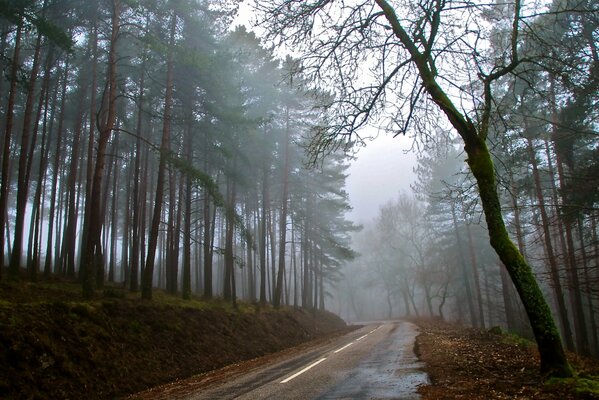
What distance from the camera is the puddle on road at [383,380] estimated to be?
6.62m

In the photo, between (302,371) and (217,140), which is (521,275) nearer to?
(302,371)

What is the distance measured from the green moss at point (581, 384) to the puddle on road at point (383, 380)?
6.79ft

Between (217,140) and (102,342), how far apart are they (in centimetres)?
1454

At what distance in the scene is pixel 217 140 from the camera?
22.6m

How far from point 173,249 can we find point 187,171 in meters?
7.06

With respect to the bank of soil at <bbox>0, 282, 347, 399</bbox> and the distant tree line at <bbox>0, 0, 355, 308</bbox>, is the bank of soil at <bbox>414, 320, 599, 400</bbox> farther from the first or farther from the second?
the bank of soil at <bbox>0, 282, 347, 399</bbox>

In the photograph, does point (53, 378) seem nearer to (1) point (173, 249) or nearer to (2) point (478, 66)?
(2) point (478, 66)

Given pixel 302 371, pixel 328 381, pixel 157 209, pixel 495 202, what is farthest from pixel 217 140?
pixel 495 202

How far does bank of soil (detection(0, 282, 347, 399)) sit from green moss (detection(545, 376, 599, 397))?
871 cm

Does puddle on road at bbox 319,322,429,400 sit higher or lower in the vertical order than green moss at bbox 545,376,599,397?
lower

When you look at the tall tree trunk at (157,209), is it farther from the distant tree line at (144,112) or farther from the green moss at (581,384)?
the green moss at (581,384)

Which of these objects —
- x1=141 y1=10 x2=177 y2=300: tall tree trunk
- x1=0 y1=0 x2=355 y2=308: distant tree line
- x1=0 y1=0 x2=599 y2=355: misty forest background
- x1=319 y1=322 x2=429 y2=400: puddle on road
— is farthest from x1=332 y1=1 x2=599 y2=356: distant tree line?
x1=141 y1=10 x2=177 y2=300: tall tree trunk

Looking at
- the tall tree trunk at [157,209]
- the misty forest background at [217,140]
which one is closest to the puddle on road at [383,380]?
the misty forest background at [217,140]

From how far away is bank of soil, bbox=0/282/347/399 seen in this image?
7656mm
